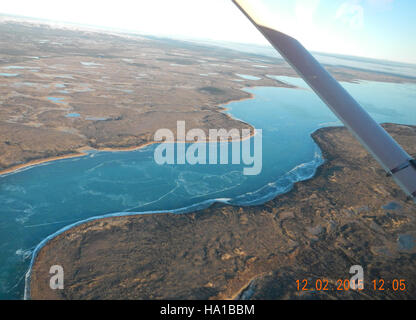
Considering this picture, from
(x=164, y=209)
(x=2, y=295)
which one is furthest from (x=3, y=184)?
(x=164, y=209)

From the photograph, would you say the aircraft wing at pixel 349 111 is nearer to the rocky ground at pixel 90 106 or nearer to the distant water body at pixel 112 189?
the distant water body at pixel 112 189

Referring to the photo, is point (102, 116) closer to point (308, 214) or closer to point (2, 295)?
point (2, 295)

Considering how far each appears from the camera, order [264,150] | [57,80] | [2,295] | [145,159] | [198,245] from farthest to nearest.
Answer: [57,80]
[264,150]
[145,159]
[198,245]
[2,295]
